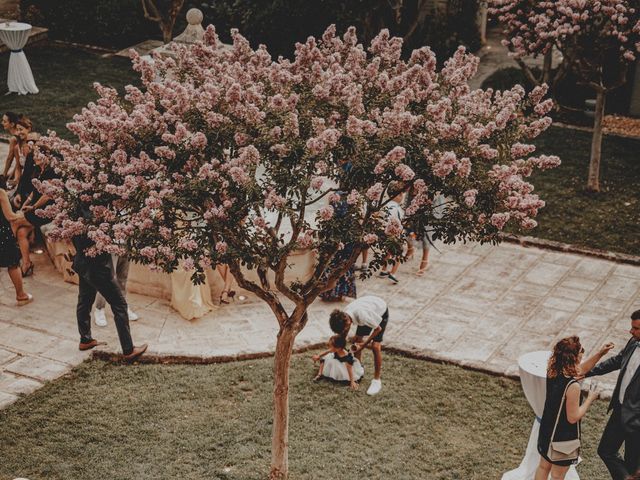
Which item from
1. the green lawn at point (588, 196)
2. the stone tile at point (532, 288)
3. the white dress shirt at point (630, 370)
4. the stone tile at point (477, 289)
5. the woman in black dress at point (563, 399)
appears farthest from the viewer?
the green lawn at point (588, 196)

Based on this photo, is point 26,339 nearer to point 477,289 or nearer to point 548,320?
point 477,289

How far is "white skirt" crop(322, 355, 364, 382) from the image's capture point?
364 inches

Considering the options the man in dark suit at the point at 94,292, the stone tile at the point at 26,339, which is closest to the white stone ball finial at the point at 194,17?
the man in dark suit at the point at 94,292

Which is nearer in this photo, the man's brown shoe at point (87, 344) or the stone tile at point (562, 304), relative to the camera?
the man's brown shoe at point (87, 344)

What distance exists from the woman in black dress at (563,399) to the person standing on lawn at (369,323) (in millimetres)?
2251

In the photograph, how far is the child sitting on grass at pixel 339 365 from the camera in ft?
30.1

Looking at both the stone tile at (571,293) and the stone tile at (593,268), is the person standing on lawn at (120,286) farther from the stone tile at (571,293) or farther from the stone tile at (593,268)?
the stone tile at (593,268)

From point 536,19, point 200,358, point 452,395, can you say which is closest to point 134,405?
point 200,358

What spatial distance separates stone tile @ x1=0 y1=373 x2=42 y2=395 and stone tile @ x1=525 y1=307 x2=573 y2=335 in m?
5.21

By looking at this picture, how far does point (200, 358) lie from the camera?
969cm

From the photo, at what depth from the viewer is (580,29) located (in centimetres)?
1343

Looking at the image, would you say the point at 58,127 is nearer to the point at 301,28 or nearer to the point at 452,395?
the point at 301,28

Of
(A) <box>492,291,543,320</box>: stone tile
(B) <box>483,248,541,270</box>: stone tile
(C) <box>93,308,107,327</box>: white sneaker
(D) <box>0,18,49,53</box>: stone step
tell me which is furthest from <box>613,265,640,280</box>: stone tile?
(D) <box>0,18,49,53</box>: stone step

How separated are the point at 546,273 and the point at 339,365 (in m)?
3.93
